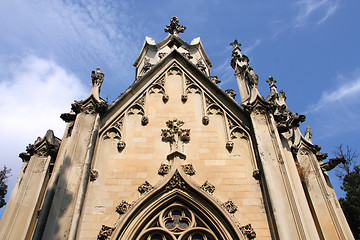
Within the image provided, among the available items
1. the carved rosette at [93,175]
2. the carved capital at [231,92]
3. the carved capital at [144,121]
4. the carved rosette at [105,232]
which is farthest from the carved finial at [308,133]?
the carved rosette at [105,232]

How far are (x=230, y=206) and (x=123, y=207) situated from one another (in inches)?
117

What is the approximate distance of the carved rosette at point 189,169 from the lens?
32.4ft

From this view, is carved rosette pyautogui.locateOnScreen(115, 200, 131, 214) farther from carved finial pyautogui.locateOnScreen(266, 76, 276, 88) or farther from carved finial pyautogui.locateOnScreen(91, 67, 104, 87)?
carved finial pyautogui.locateOnScreen(266, 76, 276, 88)

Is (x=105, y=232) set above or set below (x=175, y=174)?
below

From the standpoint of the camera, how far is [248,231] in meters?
8.51

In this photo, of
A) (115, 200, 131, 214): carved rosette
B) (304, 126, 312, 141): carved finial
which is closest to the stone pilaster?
(304, 126, 312, 141): carved finial

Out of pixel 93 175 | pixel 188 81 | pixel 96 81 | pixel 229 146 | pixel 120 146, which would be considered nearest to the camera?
pixel 93 175

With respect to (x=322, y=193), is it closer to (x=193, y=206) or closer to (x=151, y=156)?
(x=193, y=206)

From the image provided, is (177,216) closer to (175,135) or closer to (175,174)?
(175,174)

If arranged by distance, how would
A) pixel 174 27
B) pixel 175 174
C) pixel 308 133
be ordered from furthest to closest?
pixel 174 27
pixel 308 133
pixel 175 174

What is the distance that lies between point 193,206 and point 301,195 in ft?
9.75

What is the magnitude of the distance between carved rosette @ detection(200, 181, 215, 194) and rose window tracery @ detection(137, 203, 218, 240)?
2.50 ft

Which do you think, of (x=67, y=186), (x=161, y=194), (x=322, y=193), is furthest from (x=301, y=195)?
(x=67, y=186)

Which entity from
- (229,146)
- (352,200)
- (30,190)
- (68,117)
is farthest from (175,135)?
(352,200)
